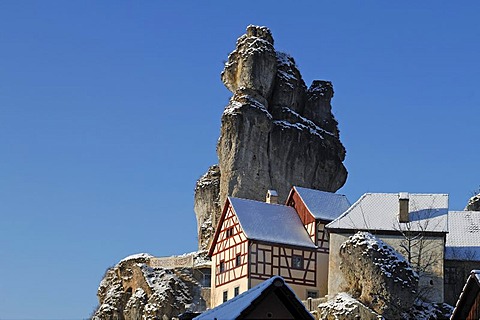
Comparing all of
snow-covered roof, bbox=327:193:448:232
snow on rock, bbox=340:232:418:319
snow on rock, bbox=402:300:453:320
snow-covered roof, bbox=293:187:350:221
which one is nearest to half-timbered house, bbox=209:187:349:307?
snow-covered roof, bbox=293:187:350:221

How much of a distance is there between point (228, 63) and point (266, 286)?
2522 inches

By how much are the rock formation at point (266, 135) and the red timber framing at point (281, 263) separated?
19529 mm

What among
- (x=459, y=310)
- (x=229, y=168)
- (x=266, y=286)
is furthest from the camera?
(x=229, y=168)

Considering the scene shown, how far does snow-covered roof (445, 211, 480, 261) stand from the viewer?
193 feet

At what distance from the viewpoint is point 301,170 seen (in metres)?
84.4

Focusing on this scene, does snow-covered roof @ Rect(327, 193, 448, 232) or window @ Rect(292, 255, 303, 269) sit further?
window @ Rect(292, 255, 303, 269)

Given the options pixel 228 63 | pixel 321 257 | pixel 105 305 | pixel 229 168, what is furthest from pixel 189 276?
pixel 228 63

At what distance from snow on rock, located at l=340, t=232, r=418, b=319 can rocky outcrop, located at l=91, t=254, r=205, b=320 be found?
41.1 ft

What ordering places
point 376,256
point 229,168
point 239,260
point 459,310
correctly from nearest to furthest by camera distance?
1. point 459,310
2. point 376,256
3. point 239,260
4. point 229,168

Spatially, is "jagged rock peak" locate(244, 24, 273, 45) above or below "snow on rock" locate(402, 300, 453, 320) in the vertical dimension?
above

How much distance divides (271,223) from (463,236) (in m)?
11.6

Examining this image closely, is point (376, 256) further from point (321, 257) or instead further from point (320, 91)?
point (320, 91)

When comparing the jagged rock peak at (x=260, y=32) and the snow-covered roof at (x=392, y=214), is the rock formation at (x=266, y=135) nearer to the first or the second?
the jagged rock peak at (x=260, y=32)

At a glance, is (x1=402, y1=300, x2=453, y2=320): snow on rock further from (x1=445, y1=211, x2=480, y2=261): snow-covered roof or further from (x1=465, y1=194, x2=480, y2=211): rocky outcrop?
(x1=465, y1=194, x2=480, y2=211): rocky outcrop
